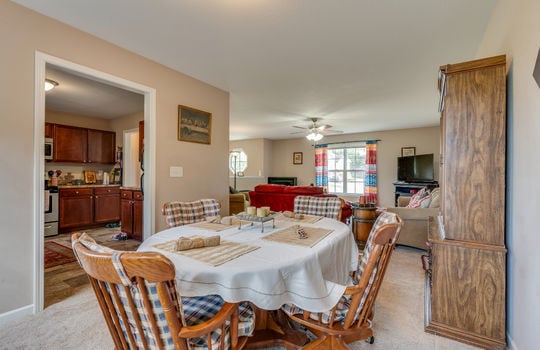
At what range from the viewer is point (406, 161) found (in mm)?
6355

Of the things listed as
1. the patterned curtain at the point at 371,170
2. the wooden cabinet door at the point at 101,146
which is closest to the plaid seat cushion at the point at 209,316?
the wooden cabinet door at the point at 101,146

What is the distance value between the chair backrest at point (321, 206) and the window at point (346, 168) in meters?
5.49

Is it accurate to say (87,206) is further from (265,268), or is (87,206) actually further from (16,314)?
(265,268)

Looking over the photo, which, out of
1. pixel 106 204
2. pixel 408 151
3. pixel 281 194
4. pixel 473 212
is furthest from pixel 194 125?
pixel 408 151

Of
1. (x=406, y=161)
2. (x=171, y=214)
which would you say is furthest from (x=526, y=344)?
(x=406, y=161)

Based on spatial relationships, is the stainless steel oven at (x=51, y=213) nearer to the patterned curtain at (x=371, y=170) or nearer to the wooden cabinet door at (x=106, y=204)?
the wooden cabinet door at (x=106, y=204)

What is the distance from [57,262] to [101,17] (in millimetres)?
2830

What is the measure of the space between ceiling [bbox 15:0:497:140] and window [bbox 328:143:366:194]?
3.64m

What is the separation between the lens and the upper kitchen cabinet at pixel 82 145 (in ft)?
15.8

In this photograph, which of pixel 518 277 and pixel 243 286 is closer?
pixel 243 286

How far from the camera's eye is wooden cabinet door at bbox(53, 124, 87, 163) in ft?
15.7

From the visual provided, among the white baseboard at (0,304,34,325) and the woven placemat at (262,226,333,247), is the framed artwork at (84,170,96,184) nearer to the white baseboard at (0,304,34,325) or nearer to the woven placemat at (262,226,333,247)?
the white baseboard at (0,304,34,325)

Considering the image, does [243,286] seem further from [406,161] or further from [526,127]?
[406,161]

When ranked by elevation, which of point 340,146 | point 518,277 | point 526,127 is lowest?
point 518,277
